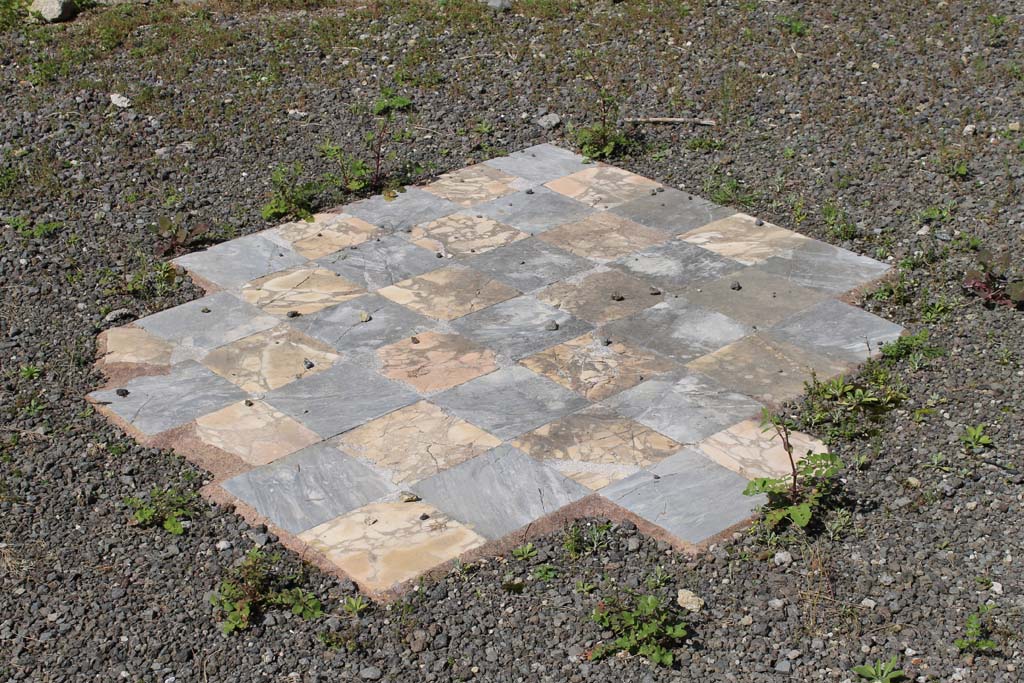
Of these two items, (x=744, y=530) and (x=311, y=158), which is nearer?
(x=744, y=530)

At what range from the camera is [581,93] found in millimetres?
9789

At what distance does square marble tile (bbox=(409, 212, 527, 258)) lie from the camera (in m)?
7.89

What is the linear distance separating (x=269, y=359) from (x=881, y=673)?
11.7 feet

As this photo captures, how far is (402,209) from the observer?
840 centimetres

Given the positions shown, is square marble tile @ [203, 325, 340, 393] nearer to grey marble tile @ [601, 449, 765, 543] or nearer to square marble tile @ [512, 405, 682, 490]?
square marble tile @ [512, 405, 682, 490]

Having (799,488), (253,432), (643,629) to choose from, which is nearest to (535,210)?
(253,432)

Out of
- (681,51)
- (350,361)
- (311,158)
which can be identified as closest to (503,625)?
(350,361)

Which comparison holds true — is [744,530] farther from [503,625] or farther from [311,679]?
[311,679]

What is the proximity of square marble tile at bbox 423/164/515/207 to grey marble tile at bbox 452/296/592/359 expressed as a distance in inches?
57.6

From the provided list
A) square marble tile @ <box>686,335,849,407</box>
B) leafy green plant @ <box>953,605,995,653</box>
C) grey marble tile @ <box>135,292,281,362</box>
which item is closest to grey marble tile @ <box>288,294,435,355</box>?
grey marble tile @ <box>135,292,281,362</box>

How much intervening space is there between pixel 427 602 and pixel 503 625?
0.33 m

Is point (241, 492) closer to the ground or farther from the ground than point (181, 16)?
closer to the ground

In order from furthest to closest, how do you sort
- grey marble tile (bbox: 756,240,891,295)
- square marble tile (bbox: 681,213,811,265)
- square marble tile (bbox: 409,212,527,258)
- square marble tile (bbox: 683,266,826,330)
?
square marble tile (bbox: 409,212,527,258) → square marble tile (bbox: 681,213,811,265) → grey marble tile (bbox: 756,240,891,295) → square marble tile (bbox: 683,266,826,330)

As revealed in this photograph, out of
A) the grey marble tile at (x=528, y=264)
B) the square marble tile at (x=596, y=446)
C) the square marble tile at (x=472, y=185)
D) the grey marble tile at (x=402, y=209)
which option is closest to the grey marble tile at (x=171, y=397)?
the square marble tile at (x=596, y=446)
